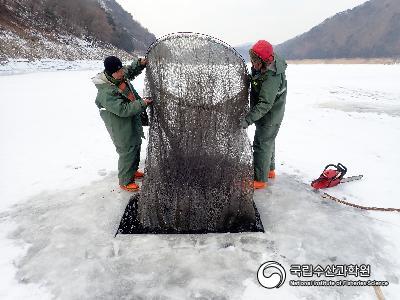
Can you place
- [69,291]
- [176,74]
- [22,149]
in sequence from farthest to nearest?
[22,149]
[176,74]
[69,291]

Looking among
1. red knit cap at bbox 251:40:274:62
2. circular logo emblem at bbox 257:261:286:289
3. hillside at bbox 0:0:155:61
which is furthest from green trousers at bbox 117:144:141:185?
hillside at bbox 0:0:155:61

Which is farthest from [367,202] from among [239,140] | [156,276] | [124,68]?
[124,68]

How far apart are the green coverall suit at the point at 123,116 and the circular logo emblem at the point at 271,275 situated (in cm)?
191

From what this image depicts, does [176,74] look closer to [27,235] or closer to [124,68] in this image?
[124,68]

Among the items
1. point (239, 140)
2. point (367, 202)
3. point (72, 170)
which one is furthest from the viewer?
point (72, 170)

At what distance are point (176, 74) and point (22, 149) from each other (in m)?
4.21

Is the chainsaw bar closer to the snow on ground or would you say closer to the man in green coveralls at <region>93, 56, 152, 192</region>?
the snow on ground

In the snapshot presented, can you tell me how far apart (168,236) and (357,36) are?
153 m

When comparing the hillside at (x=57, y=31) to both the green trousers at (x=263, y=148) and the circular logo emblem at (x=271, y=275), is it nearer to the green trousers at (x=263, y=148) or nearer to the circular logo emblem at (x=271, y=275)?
the green trousers at (x=263, y=148)

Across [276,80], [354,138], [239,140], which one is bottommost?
[354,138]

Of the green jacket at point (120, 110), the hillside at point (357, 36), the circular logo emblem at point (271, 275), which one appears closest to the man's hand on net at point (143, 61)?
the green jacket at point (120, 110)

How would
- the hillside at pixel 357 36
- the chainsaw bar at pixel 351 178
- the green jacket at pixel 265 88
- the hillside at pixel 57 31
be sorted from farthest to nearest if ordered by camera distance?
the hillside at pixel 357 36 < the hillside at pixel 57 31 < the chainsaw bar at pixel 351 178 < the green jacket at pixel 265 88

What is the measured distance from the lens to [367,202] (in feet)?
14.0

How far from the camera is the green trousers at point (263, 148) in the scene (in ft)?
13.6
